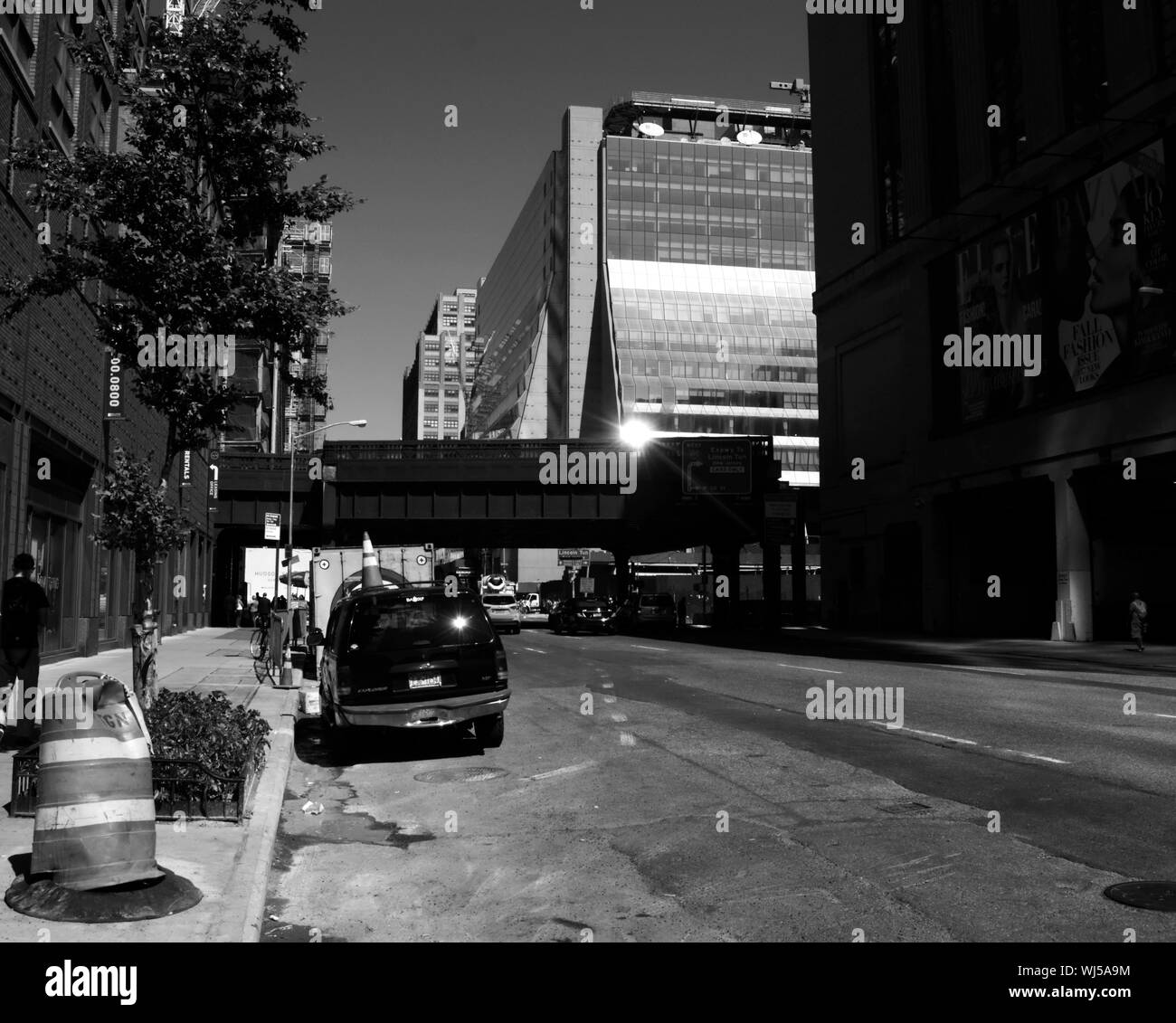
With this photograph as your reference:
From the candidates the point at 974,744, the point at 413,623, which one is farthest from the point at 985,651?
the point at 413,623

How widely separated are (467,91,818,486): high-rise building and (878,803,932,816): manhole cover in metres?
122

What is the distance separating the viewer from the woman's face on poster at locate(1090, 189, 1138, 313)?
35031mm

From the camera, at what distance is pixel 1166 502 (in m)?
36.5

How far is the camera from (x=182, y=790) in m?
8.59

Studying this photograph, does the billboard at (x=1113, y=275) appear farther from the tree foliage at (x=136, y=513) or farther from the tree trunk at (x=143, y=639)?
the tree trunk at (x=143, y=639)

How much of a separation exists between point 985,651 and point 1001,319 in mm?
14644

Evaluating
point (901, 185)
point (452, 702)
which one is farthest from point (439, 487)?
point (452, 702)

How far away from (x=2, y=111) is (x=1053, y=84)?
112 feet

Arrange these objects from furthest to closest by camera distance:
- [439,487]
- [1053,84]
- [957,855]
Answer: [439,487] → [1053,84] → [957,855]

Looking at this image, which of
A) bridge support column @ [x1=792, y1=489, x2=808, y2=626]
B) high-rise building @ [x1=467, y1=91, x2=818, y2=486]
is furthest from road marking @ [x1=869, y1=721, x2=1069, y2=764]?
high-rise building @ [x1=467, y1=91, x2=818, y2=486]

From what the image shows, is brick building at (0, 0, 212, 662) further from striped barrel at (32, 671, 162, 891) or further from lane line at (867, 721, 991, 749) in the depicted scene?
lane line at (867, 721, 991, 749)

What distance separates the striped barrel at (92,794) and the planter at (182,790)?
7.02 ft

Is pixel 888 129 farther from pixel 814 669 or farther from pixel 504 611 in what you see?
pixel 814 669
